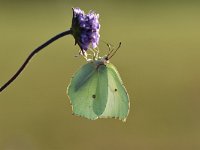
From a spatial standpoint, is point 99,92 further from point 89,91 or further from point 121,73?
point 121,73

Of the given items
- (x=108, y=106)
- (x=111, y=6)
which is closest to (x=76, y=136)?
(x=108, y=106)

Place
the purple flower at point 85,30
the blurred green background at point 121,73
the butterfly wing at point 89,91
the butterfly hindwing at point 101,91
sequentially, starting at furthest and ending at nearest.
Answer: the blurred green background at point 121,73
the butterfly hindwing at point 101,91
the butterfly wing at point 89,91
the purple flower at point 85,30

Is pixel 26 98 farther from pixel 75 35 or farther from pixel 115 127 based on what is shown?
pixel 75 35

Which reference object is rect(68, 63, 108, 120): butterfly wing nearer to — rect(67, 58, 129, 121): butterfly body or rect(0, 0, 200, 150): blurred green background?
rect(67, 58, 129, 121): butterfly body

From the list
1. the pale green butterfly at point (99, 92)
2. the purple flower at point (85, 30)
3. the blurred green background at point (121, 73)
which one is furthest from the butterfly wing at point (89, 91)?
the blurred green background at point (121, 73)

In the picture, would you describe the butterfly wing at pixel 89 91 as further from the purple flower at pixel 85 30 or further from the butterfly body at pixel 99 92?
the purple flower at pixel 85 30
